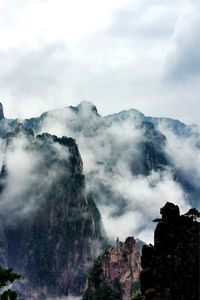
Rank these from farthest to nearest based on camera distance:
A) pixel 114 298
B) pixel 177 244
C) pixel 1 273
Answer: pixel 114 298, pixel 177 244, pixel 1 273

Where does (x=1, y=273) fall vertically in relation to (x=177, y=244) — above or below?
below

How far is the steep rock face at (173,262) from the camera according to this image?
64.9m

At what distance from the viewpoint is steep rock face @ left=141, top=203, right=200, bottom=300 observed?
64.9 meters

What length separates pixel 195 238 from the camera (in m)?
66.9

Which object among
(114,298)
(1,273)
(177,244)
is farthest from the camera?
(114,298)

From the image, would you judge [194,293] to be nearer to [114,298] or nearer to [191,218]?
[191,218]

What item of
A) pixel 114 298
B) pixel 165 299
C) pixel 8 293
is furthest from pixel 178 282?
pixel 114 298

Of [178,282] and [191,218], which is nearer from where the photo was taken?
[178,282]

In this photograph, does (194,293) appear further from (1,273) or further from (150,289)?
(1,273)

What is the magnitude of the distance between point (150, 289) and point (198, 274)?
17.3 ft

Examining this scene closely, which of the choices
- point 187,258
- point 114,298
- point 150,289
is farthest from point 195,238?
point 114,298

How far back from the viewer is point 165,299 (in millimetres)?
64562

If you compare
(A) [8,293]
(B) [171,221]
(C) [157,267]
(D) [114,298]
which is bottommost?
(A) [8,293]

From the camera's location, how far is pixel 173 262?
66.4 meters
